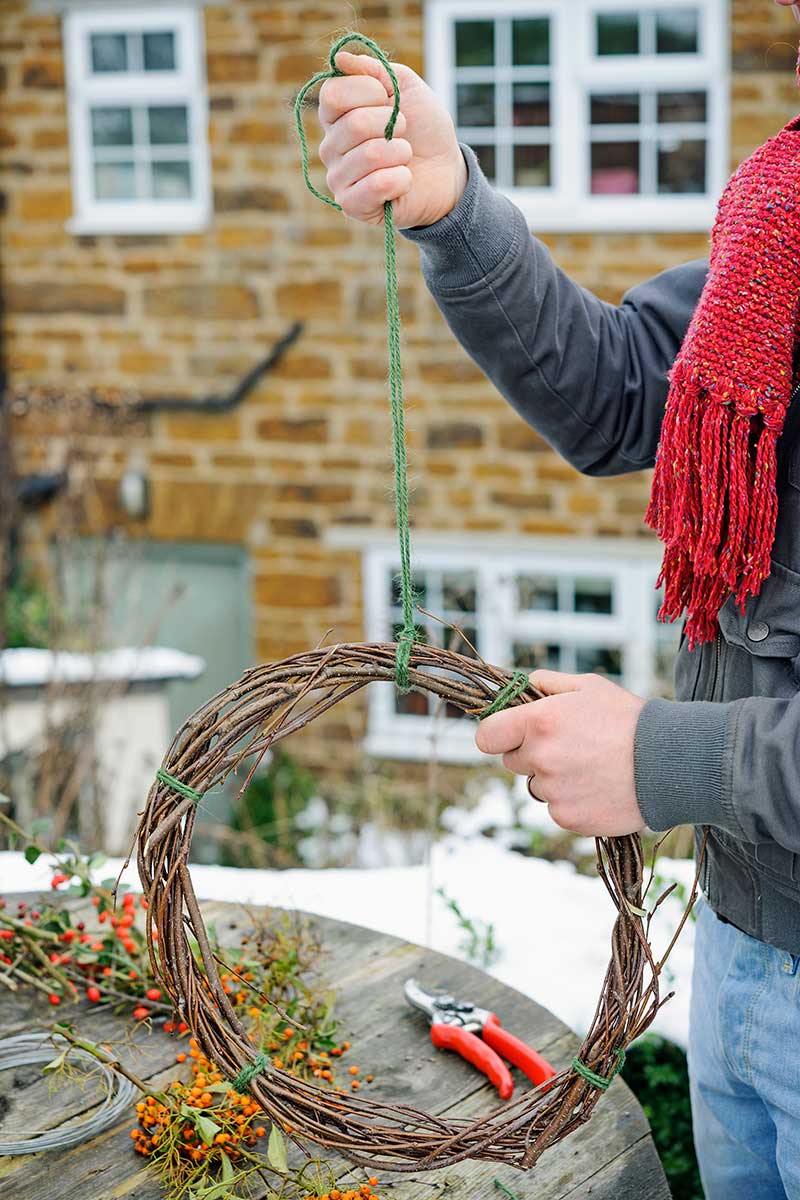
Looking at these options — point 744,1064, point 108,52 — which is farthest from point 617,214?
point 744,1064

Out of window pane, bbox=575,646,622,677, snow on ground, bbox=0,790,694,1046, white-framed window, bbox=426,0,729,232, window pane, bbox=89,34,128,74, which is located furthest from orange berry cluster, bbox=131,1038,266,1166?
window pane, bbox=89,34,128,74

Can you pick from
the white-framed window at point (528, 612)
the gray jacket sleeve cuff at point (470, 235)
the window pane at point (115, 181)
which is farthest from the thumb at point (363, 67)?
the window pane at point (115, 181)

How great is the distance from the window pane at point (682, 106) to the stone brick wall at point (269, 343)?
1.65 feet

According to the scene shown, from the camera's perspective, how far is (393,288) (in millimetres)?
1274

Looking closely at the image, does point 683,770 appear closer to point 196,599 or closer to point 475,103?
point 475,103

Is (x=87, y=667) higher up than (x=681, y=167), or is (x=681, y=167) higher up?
(x=681, y=167)

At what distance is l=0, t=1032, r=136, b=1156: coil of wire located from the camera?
1.38m

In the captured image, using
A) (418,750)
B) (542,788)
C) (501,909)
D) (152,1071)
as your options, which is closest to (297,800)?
(418,750)

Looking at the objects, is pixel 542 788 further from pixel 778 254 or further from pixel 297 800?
pixel 297 800

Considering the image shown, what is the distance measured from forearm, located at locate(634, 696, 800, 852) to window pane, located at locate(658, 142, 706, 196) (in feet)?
15.6

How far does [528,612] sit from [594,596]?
1.01ft

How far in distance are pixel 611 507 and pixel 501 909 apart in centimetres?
317

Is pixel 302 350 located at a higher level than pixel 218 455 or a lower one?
higher

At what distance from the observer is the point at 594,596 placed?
5.89 m
